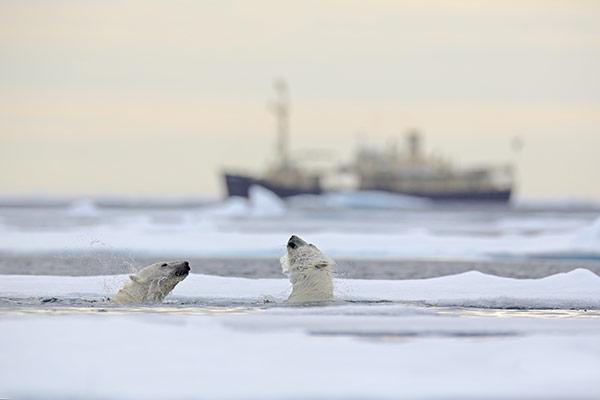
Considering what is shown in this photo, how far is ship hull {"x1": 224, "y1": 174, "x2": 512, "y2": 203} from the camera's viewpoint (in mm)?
97188

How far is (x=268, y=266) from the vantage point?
25031mm

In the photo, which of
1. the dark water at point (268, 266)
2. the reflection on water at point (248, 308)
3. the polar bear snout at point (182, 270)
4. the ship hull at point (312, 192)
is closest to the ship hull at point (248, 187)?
the ship hull at point (312, 192)

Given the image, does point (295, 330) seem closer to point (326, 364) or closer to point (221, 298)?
point (326, 364)

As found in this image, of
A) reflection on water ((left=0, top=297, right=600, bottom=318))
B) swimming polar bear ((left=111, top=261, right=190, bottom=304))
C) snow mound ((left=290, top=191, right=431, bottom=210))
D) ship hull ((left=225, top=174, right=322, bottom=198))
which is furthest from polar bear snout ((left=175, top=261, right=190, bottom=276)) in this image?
ship hull ((left=225, top=174, right=322, bottom=198))

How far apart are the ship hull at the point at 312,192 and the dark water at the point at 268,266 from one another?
223 feet

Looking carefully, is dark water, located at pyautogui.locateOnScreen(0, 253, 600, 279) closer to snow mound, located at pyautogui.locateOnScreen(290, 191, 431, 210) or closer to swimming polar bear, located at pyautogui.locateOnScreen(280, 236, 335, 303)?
swimming polar bear, located at pyautogui.locateOnScreen(280, 236, 335, 303)

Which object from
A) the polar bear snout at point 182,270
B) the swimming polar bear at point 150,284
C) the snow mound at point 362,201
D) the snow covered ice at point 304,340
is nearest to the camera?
the snow covered ice at point 304,340

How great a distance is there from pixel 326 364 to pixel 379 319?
296 cm

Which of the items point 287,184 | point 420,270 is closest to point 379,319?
point 420,270

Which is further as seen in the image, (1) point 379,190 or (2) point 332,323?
(1) point 379,190

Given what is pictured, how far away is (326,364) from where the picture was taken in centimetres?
1041

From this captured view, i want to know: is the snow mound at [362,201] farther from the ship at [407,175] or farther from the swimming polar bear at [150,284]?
the swimming polar bear at [150,284]

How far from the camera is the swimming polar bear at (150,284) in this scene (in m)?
15.3

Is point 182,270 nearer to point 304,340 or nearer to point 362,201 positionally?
point 304,340
